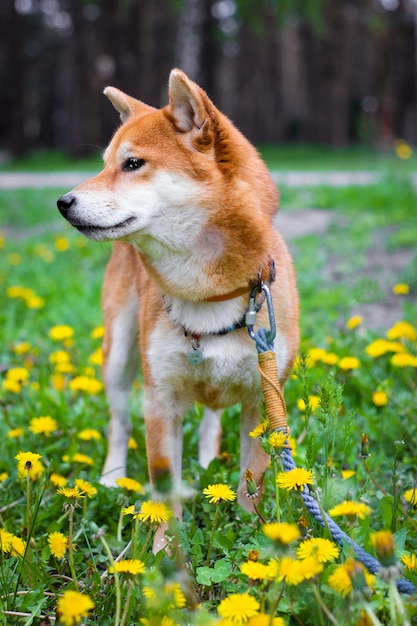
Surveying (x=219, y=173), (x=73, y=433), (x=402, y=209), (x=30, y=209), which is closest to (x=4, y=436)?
(x=73, y=433)

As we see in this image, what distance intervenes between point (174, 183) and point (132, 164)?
0.20 m

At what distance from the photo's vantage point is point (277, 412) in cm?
211

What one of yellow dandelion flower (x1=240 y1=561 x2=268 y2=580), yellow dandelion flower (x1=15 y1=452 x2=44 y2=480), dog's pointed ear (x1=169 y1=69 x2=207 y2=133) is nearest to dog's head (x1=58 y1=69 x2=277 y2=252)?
dog's pointed ear (x1=169 y1=69 x2=207 y2=133)

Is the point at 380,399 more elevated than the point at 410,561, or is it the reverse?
the point at 410,561

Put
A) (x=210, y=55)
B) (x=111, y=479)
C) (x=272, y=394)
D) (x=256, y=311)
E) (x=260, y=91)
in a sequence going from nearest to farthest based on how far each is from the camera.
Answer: (x=272, y=394) → (x=256, y=311) → (x=111, y=479) → (x=210, y=55) → (x=260, y=91)

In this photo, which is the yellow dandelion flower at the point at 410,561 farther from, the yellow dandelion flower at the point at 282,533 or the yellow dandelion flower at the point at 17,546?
the yellow dandelion flower at the point at 17,546

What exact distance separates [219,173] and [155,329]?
2.09 ft

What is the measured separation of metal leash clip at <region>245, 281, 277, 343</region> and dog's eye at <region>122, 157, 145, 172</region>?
Answer: 0.64 m

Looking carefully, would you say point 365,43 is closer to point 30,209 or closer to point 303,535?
point 30,209

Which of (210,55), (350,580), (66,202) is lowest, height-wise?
(210,55)

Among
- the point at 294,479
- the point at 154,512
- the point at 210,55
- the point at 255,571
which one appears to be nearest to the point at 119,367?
the point at 154,512

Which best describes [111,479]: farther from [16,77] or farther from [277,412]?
[16,77]

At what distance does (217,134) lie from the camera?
8.50ft

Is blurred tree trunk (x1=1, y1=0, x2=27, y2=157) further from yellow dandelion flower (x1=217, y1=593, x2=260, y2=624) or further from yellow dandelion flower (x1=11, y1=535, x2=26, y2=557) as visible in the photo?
yellow dandelion flower (x1=217, y1=593, x2=260, y2=624)
